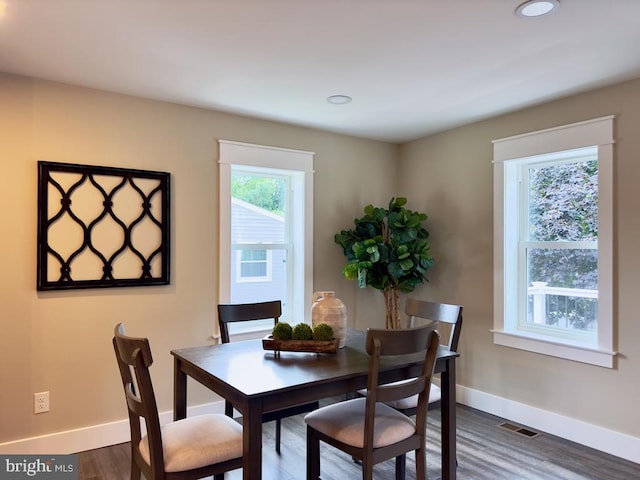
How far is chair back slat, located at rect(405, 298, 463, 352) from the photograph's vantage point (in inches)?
103

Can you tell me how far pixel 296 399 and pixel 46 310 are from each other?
1.96 m

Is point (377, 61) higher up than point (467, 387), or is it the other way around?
point (377, 61)

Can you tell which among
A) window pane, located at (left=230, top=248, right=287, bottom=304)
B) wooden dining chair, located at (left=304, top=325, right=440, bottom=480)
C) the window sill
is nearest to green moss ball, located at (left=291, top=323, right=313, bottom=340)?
wooden dining chair, located at (left=304, top=325, right=440, bottom=480)

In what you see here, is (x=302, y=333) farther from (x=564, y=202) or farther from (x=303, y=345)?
(x=564, y=202)

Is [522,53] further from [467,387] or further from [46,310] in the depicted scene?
[46,310]

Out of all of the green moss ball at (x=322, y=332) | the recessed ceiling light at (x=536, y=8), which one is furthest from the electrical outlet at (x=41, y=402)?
the recessed ceiling light at (x=536, y=8)

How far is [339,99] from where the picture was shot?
3.20 metres

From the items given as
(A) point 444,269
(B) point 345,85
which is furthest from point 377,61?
(A) point 444,269

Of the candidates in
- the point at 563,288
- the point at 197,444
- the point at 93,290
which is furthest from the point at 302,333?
the point at 563,288

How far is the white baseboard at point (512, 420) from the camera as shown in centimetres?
276

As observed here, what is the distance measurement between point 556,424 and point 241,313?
7.90 feet

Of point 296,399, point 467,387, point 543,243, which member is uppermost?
point 543,243

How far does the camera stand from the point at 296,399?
70.3 inches

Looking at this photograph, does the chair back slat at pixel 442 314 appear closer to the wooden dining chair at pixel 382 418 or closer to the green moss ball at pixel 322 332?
the wooden dining chair at pixel 382 418
